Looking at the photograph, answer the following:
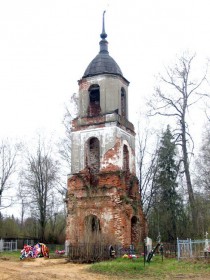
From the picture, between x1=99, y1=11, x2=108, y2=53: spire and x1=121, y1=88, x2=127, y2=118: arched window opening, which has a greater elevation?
x1=99, y1=11, x2=108, y2=53: spire

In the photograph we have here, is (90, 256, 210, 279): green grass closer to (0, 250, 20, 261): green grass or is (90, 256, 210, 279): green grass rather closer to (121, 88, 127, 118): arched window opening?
(0, 250, 20, 261): green grass

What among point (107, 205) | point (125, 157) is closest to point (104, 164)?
point (125, 157)

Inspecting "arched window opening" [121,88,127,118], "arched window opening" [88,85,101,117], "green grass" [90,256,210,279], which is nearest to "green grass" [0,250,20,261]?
"green grass" [90,256,210,279]

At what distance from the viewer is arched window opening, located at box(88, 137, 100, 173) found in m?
22.6

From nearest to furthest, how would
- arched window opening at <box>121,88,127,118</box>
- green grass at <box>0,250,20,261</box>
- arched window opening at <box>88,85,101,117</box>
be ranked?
green grass at <box>0,250,20,261</box>
arched window opening at <box>88,85,101,117</box>
arched window opening at <box>121,88,127,118</box>

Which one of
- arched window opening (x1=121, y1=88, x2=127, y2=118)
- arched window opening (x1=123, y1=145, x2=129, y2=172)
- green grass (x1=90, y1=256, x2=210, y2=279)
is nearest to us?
green grass (x1=90, y1=256, x2=210, y2=279)

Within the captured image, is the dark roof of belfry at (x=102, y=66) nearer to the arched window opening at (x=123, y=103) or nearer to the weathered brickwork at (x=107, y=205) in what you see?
the arched window opening at (x=123, y=103)

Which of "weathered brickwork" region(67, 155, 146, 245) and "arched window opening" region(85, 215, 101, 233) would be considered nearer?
"weathered brickwork" region(67, 155, 146, 245)

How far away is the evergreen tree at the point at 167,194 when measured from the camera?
26.6 metres

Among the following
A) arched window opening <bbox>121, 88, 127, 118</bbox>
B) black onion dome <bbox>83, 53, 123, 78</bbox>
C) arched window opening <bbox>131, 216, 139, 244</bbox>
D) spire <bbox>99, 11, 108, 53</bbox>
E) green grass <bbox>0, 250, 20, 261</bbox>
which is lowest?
green grass <bbox>0, 250, 20, 261</bbox>

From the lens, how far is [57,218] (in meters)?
40.4

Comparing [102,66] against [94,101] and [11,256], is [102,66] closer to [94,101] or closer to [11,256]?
[94,101]

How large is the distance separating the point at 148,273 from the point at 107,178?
7.23 metres

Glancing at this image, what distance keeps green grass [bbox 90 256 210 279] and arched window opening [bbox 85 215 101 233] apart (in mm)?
3922
